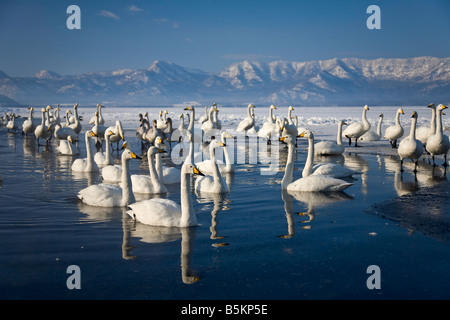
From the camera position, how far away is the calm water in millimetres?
5690

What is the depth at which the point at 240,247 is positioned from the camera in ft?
23.3

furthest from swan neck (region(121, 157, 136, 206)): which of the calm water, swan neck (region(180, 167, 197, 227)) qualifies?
swan neck (region(180, 167, 197, 227))

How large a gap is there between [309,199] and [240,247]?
359cm

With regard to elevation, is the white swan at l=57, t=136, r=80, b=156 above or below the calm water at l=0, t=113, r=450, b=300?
above

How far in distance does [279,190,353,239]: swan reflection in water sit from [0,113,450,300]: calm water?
1.4 inches

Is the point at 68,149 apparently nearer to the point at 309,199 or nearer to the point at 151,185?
the point at 151,185

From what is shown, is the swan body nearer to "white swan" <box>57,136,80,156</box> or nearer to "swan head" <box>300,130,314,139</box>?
"swan head" <box>300,130,314,139</box>

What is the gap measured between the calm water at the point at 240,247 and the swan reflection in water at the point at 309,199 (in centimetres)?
4

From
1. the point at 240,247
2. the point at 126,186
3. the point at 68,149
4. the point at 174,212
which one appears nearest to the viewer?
the point at 240,247

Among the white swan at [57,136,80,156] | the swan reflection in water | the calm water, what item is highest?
the white swan at [57,136,80,156]

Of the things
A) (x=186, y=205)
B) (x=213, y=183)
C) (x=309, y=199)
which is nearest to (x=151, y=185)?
(x=213, y=183)

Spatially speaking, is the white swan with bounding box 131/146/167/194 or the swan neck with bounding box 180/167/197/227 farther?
the white swan with bounding box 131/146/167/194
